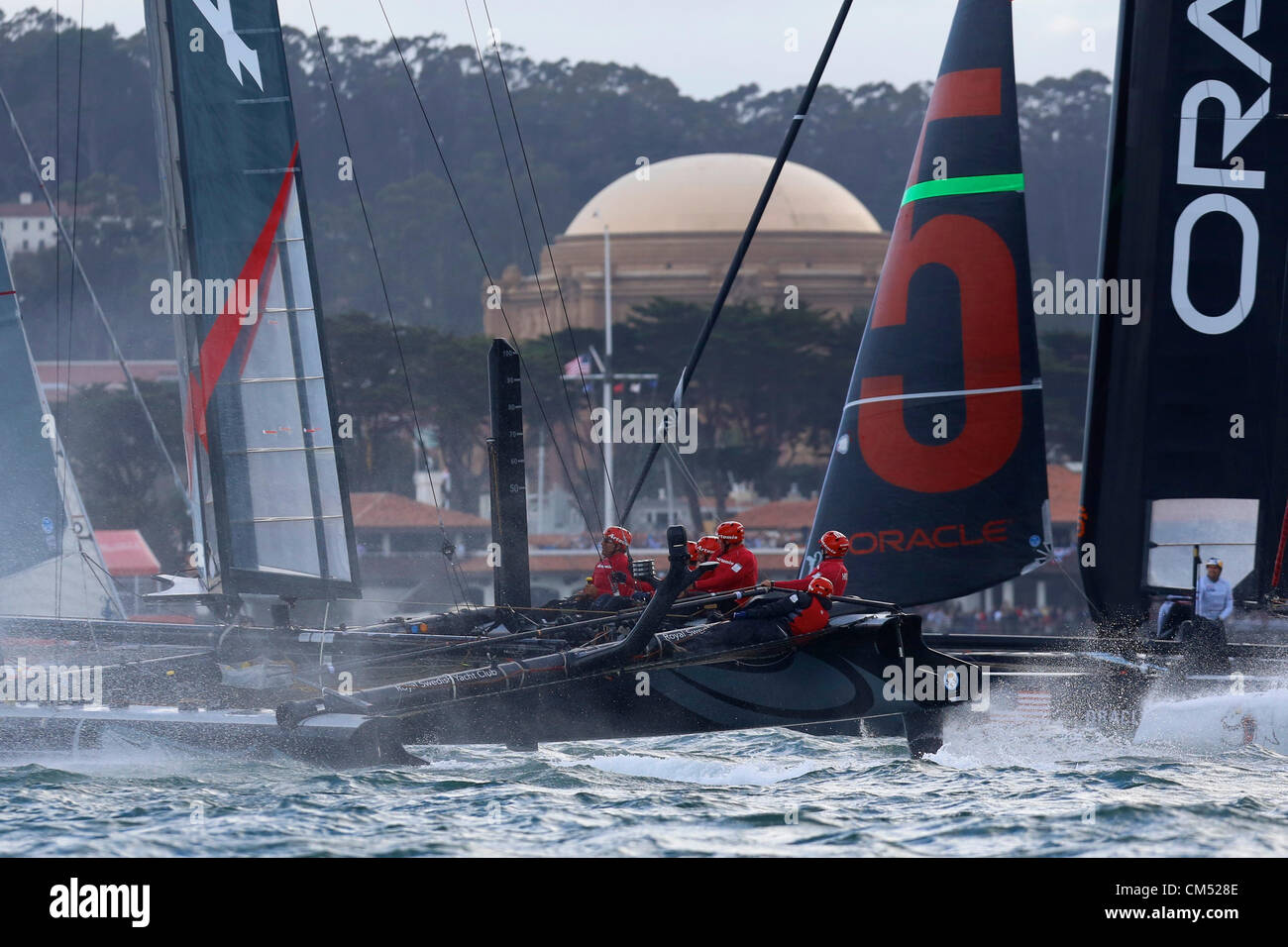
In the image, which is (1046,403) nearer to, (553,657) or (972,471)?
(972,471)

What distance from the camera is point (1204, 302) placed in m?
13.5

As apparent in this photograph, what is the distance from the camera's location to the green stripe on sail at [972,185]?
14531 millimetres

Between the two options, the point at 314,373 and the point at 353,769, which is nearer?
the point at 353,769

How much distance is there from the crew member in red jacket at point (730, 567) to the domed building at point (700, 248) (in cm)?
4318

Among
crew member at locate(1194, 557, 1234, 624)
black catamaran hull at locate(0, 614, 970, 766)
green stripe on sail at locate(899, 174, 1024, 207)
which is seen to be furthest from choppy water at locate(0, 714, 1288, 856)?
green stripe on sail at locate(899, 174, 1024, 207)

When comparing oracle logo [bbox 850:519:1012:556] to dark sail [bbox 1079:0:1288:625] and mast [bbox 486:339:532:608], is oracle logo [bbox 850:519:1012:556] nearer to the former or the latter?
dark sail [bbox 1079:0:1288:625]

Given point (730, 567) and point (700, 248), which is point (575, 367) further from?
point (730, 567)

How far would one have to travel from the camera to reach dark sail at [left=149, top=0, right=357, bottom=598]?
12.2 metres

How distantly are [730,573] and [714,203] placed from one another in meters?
51.8

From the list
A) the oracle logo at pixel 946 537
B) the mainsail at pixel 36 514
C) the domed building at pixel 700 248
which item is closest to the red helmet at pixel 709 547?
the oracle logo at pixel 946 537

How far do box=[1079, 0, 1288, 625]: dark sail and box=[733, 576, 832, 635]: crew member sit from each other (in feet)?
10.5
